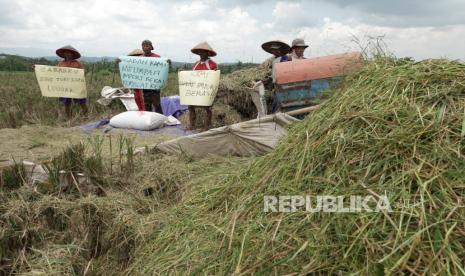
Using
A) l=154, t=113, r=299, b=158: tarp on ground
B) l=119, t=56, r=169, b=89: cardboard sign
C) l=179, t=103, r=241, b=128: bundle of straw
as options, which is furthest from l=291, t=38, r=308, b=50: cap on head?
l=119, t=56, r=169, b=89: cardboard sign

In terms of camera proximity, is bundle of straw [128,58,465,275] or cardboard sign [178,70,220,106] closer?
bundle of straw [128,58,465,275]

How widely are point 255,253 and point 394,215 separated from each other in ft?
2.23

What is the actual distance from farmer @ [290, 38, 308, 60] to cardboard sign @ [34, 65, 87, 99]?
13.3ft

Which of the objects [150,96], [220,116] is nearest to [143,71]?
[150,96]

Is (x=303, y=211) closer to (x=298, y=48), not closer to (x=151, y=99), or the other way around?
(x=298, y=48)

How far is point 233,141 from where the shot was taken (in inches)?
180

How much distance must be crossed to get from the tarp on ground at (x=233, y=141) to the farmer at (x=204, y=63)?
185cm

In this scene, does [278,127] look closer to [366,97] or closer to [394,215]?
[366,97]

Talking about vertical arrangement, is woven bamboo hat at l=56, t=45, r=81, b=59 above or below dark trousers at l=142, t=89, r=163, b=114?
above

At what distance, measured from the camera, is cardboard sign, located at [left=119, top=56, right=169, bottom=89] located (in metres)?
6.85

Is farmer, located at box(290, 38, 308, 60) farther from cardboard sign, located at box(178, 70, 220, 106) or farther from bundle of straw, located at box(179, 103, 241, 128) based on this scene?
bundle of straw, located at box(179, 103, 241, 128)

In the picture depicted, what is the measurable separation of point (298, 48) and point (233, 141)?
7.27ft

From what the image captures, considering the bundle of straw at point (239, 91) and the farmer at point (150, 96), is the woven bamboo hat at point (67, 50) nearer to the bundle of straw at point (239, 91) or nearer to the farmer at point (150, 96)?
the farmer at point (150, 96)

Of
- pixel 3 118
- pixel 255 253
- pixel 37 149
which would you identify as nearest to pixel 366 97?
pixel 255 253
